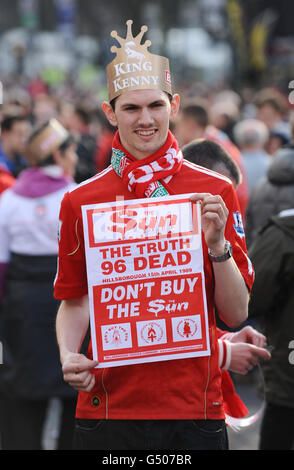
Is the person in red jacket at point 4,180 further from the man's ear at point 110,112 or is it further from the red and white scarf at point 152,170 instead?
the red and white scarf at point 152,170

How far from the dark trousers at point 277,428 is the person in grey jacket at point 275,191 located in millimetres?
1016

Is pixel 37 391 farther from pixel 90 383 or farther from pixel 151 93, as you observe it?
pixel 151 93

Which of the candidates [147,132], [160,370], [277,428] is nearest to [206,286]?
[160,370]

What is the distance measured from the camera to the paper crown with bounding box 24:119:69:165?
5.05m

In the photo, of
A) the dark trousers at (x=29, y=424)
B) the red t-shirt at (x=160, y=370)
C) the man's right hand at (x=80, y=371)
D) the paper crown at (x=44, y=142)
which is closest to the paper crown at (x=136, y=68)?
the red t-shirt at (x=160, y=370)

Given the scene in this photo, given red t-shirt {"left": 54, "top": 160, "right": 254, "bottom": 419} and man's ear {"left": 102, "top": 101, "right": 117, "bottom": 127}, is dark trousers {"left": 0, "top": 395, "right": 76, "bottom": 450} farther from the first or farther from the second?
man's ear {"left": 102, "top": 101, "right": 117, "bottom": 127}

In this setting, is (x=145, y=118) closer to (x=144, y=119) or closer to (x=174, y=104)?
(x=144, y=119)

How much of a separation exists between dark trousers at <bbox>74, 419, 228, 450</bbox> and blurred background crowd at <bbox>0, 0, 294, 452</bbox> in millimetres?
1291

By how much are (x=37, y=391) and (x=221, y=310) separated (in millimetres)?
2398

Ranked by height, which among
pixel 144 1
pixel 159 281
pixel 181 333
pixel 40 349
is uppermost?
pixel 144 1

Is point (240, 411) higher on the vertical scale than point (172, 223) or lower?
lower

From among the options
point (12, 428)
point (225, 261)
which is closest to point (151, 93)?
point (225, 261)

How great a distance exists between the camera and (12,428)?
16.4 feet

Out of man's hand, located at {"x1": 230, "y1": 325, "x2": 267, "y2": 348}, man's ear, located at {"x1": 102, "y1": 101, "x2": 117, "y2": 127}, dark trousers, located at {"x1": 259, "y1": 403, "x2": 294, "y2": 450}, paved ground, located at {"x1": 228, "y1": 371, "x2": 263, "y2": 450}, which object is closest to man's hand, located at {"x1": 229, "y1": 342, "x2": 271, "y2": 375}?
man's hand, located at {"x1": 230, "y1": 325, "x2": 267, "y2": 348}
